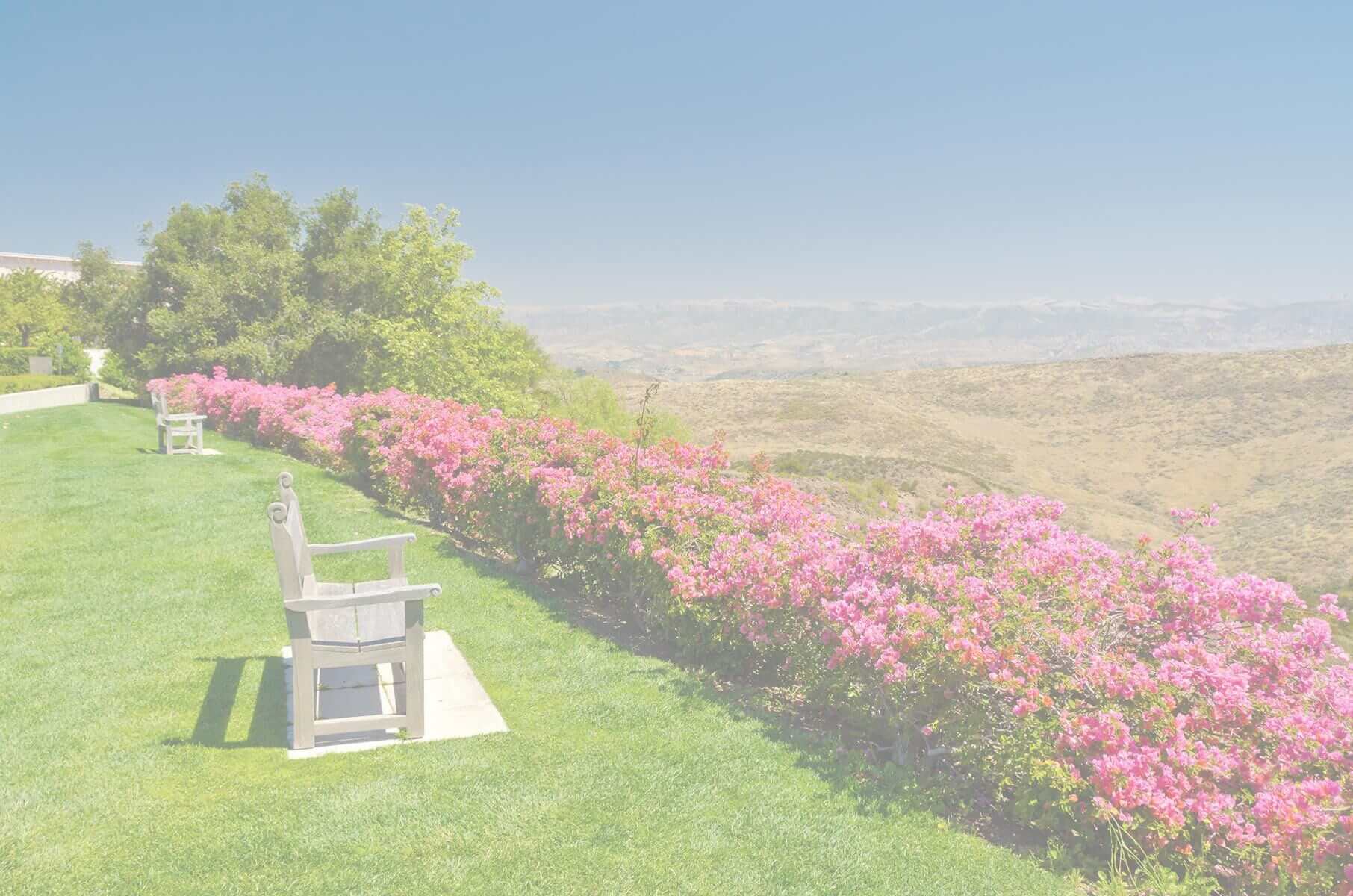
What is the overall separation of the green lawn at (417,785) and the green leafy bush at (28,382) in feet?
76.3

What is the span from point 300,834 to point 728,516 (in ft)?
10.5

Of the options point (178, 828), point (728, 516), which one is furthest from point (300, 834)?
point (728, 516)

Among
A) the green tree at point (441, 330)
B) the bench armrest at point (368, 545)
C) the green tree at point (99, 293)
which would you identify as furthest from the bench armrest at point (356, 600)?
the green tree at point (99, 293)

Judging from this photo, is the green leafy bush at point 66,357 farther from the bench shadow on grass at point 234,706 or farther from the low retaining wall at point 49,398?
the bench shadow on grass at point 234,706

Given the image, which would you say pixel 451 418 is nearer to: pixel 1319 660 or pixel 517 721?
pixel 517 721

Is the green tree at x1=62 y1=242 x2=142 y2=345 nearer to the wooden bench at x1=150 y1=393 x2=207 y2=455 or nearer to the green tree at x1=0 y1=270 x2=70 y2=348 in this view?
the green tree at x1=0 y1=270 x2=70 y2=348

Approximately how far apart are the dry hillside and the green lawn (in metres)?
21.9

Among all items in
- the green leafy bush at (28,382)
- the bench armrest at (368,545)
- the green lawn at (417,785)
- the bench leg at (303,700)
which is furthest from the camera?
the green leafy bush at (28,382)

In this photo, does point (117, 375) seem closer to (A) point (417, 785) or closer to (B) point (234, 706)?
(B) point (234, 706)

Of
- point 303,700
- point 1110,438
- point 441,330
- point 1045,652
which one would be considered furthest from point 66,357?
point 1110,438

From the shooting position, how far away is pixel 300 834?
3.22m

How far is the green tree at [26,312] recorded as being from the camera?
33.4 meters

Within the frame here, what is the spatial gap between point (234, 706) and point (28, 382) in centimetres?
2762

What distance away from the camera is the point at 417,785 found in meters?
3.62
